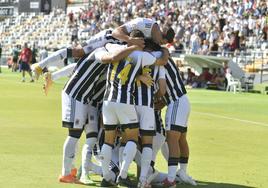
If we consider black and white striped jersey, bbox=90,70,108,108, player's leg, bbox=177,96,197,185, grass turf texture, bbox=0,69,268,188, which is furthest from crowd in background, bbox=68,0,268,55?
black and white striped jersey, bbox=90,70,108,108

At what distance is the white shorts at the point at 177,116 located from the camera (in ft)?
31.2

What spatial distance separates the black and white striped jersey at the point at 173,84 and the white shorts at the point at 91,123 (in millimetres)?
944

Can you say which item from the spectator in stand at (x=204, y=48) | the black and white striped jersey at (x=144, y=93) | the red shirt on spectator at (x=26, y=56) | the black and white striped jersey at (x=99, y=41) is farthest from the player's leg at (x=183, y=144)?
the spectator in stand at (x=204, y=48)

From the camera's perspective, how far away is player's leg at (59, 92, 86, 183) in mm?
9422

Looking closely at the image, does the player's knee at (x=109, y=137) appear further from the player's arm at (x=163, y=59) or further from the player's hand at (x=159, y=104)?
the player's arm at (x=163, y=59)

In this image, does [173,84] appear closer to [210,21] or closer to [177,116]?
[177,116]

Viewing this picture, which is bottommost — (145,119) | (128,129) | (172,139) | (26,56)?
(26,56)

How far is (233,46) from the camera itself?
127ft

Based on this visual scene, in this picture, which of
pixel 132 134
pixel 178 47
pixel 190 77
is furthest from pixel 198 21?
pixel 132 134

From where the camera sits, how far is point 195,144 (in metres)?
14.0

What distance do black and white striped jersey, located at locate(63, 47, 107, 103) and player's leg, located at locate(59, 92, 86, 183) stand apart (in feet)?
0.32

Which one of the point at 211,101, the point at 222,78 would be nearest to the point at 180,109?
the point at 211,101

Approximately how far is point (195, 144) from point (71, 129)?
4904 millimetres

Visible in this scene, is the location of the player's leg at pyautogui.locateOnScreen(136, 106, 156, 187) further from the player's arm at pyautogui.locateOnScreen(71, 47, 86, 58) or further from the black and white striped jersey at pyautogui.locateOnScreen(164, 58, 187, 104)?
the player's arm at pyautogui.locateOnScreen(71, 47, 86, 58)
